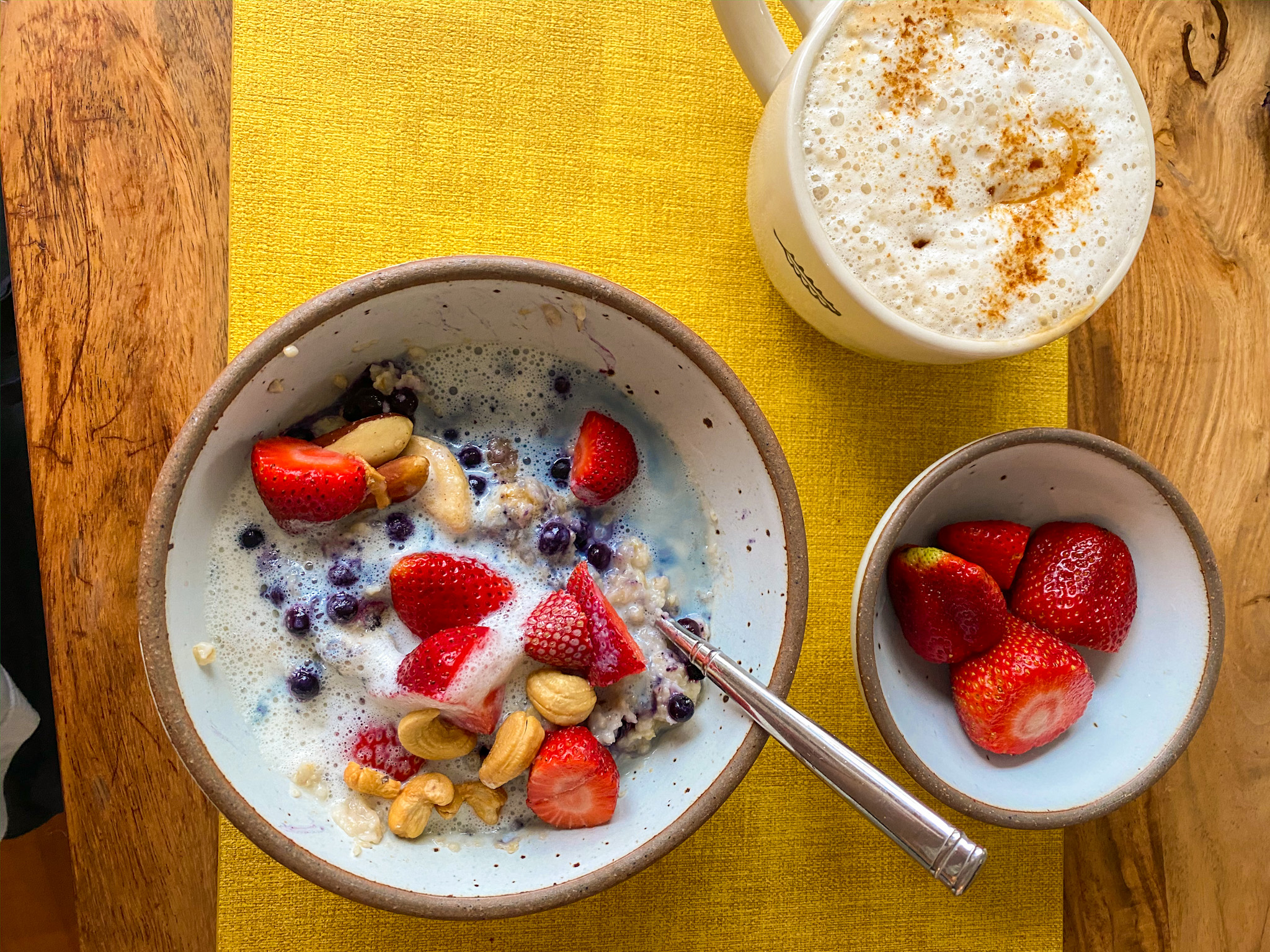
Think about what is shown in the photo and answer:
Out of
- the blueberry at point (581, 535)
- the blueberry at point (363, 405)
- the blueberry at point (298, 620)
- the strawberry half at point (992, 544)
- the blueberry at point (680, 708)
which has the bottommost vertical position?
the blueberry at point (680, 708)

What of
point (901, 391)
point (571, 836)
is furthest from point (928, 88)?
point (571, 836)

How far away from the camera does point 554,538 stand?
2.50 ft

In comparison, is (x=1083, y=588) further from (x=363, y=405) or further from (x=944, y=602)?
(x=363, y=405)

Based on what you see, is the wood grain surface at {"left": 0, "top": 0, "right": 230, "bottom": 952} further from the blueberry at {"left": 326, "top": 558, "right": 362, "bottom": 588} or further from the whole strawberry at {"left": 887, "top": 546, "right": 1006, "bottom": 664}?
the whole strawberry at {"left": 887, "top": 546, "right": 1006, "bottom": 664}

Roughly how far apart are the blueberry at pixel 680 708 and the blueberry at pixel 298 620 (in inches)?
11.6

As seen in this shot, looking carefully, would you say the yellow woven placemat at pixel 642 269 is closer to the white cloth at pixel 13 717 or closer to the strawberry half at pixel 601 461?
the strawberry half at pixel 601 461

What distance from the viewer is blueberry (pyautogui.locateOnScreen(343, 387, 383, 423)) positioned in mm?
755

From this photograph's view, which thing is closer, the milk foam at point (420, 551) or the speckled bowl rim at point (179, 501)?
the speckled bowl rim at point (179, 501)

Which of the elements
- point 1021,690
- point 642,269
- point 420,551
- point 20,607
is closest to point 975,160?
point 642,269

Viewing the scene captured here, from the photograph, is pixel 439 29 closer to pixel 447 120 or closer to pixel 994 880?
pixel 447 120

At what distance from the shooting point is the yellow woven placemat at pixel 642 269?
2.66 feet

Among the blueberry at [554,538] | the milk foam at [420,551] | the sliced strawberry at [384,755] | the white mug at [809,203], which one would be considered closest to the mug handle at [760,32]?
the white mug at [809,203]

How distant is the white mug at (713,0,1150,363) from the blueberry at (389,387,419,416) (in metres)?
0.32

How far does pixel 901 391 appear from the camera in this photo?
0.85 m
